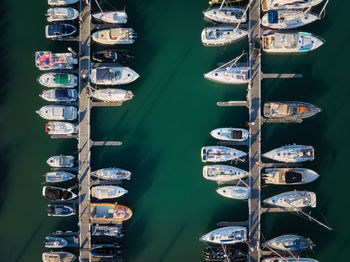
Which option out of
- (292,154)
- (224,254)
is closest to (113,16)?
(292,154)

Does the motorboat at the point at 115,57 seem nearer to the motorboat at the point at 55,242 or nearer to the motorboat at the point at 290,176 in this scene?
the motorboat at the point at 290,176

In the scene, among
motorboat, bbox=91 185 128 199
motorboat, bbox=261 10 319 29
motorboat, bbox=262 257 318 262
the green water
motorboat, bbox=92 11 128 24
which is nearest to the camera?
motorboat, bbox=262 257 318 262

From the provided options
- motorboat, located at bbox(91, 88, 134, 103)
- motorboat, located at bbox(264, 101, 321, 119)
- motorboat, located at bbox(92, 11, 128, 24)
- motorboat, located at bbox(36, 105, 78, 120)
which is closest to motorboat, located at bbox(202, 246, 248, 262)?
motorboat, located at bbox(264, 101, 321, 119)

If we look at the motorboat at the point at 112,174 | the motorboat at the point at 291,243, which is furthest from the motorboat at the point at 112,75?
the motorboat at the point at 291,243

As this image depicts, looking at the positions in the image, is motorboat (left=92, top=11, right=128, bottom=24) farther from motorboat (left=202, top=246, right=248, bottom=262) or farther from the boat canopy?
motorboat (left=202, top=246, right=248, bottom=262)

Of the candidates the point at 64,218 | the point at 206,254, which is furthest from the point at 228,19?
the point at 64,218

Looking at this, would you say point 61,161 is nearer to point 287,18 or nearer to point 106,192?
point 106,192
